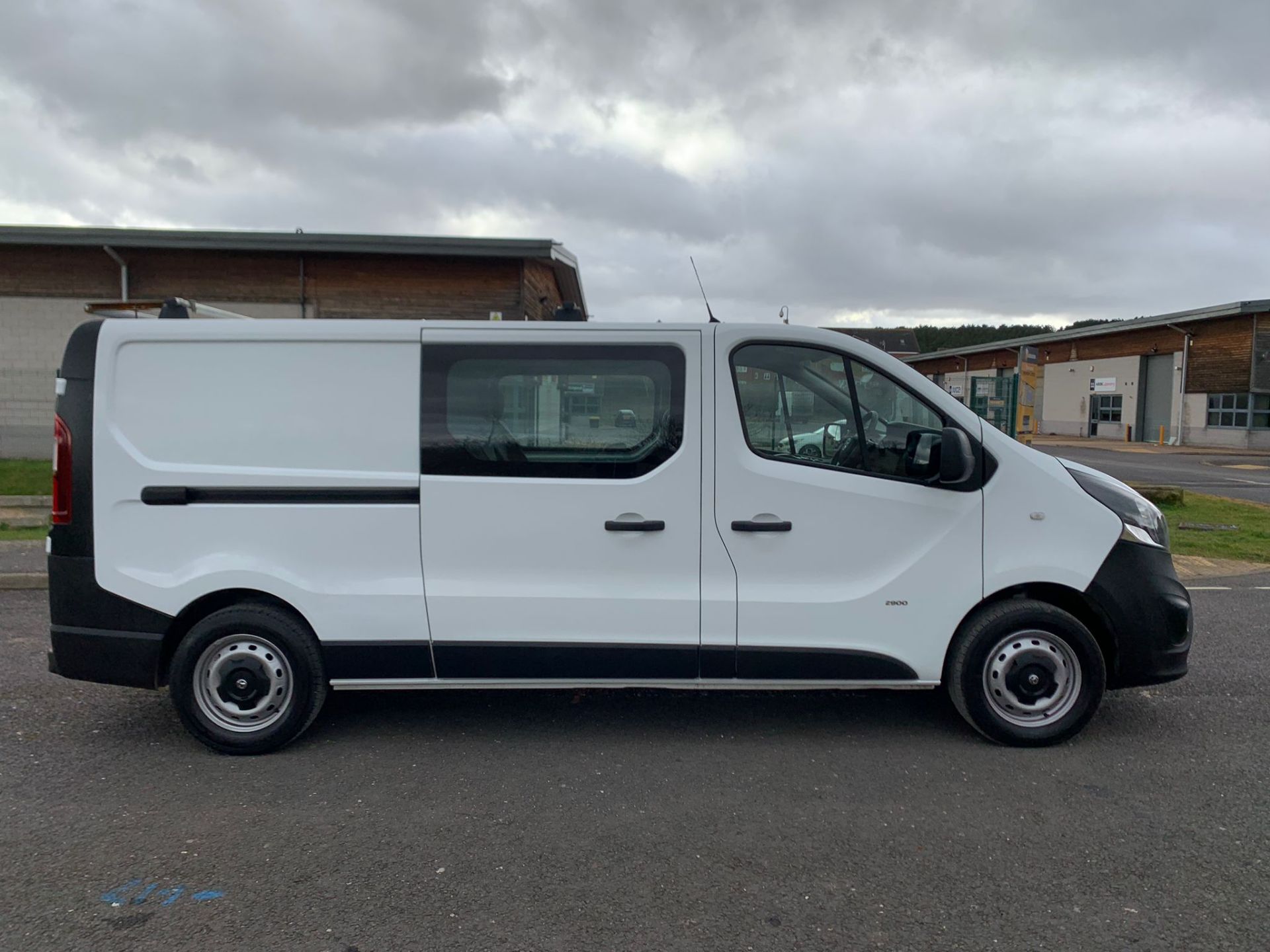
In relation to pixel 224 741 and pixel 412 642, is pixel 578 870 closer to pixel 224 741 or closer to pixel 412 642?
pixel 412 642

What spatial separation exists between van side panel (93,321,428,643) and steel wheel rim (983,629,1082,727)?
9.55 feet

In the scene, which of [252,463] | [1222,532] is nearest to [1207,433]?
[1222,532]

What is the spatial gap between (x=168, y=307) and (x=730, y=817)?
366 cm

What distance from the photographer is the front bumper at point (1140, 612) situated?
4160 mm

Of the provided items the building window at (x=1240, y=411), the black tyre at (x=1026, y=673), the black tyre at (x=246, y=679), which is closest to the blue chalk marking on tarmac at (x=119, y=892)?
the black tyre at (x=246, y=679)

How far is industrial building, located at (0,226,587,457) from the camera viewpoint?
51.5 ft

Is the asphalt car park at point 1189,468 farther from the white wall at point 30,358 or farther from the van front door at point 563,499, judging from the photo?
the white wall at point 30,358

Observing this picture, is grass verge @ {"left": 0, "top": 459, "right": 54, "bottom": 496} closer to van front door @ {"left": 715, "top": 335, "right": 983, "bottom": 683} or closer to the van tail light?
the van tail light

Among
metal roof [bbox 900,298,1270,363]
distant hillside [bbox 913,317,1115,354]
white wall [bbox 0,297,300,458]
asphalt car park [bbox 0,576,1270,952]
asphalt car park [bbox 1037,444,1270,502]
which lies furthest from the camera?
distant hillside [bbox 913,317,1115,354]

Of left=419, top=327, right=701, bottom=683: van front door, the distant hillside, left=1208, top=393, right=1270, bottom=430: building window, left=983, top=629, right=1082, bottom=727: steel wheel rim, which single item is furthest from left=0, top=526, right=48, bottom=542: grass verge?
the distant hillside

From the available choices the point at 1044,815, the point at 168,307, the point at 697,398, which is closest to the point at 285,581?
the point at 168,307

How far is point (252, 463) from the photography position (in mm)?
4133

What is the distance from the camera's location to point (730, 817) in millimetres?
3557

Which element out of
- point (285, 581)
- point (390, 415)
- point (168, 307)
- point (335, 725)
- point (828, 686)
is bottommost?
point (335, 725)
